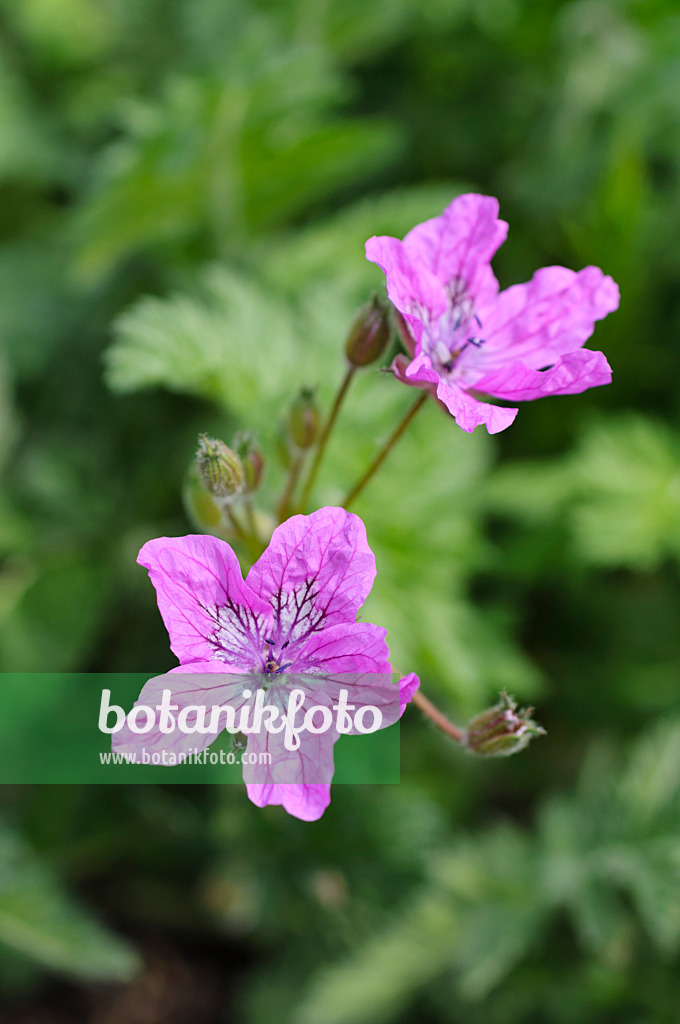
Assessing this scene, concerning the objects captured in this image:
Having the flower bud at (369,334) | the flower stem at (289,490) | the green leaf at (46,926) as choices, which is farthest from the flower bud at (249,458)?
the green leaf at (46,926)

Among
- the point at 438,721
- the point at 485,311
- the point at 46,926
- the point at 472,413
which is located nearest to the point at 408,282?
the point at 485,311

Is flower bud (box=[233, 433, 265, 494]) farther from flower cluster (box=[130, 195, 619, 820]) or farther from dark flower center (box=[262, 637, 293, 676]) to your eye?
dark flower center (box=[262, 637, 293, 676])

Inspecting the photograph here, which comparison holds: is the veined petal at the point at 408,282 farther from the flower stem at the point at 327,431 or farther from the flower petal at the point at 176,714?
the flower petal at the point at 176,714

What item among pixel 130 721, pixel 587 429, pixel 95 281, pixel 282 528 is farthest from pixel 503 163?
pixel 130 721

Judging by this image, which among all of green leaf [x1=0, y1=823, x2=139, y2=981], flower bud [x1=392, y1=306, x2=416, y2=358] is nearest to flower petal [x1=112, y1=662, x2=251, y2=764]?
flower bud [x1=392, y1=306, x2=416, y2=358]

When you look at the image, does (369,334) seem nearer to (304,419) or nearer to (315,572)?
(304,419)

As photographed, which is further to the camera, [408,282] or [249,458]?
[249,458]
